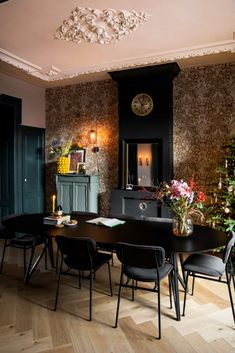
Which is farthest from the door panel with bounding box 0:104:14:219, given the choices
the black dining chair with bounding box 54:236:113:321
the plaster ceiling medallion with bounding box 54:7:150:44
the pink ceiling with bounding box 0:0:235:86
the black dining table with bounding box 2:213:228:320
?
the black dining chair with bounding box 54:236:113:321

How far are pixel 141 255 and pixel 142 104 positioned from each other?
10.7 ft

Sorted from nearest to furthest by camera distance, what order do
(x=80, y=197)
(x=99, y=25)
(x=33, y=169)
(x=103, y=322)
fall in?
(x=103, y=322) → (x=99, y=25) → (x=80, y=197) → (x=33, y=169)

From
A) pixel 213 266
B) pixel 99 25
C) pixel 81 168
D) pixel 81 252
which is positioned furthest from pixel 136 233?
pixel 81 168

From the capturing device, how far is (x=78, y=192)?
5.37m

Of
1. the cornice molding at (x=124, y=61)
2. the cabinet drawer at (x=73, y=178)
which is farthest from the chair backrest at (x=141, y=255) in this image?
the cabinet drawer at (x=73, y=178)

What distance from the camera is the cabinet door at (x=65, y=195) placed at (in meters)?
5.42

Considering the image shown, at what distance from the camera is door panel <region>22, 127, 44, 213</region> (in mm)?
5676

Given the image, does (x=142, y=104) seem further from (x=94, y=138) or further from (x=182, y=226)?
(x=182, y=226)

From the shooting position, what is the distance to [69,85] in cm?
590

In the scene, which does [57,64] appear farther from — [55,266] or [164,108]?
[55,266]

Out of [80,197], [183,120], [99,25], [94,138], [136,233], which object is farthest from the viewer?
[94,138]

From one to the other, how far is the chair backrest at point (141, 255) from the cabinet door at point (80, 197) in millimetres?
2956

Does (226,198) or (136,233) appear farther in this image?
(226,198)

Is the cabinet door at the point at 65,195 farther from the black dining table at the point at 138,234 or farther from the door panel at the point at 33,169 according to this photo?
the black dining table at the point at 138,234
